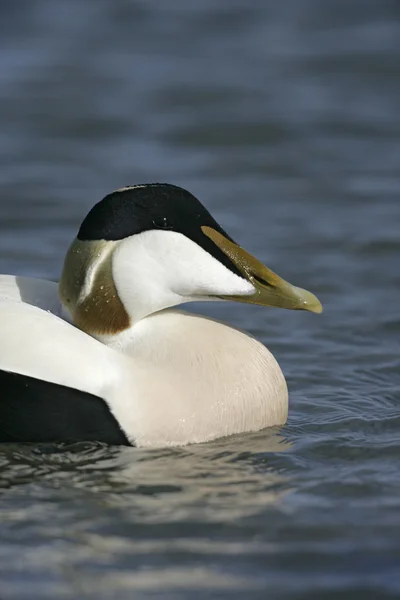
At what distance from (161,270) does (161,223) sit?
0.16 metres

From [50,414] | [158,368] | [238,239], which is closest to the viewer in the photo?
[50,414]

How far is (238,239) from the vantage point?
24.1ft

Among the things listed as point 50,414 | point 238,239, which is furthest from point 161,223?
point 238,239

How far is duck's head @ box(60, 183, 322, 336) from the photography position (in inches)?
186

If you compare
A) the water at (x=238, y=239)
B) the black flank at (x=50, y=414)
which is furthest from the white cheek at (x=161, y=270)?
the water at (x=238, y=239)

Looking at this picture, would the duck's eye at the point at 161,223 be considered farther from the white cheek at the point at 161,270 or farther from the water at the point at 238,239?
the water at the point at 238,239

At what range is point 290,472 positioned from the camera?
4691 mm

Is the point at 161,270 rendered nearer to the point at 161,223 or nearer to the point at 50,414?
the point at 161,223

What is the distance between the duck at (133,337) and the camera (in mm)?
4629

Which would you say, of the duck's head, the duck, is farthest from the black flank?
the duck's head

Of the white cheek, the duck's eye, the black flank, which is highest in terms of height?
the duck's eye

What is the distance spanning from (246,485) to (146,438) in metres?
0.40

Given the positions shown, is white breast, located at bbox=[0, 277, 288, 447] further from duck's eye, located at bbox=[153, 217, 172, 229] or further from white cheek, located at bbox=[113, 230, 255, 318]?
duck's eye, located at bbox=[153, 217, 172, 229]

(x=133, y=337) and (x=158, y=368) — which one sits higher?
(x=133, y=337)
